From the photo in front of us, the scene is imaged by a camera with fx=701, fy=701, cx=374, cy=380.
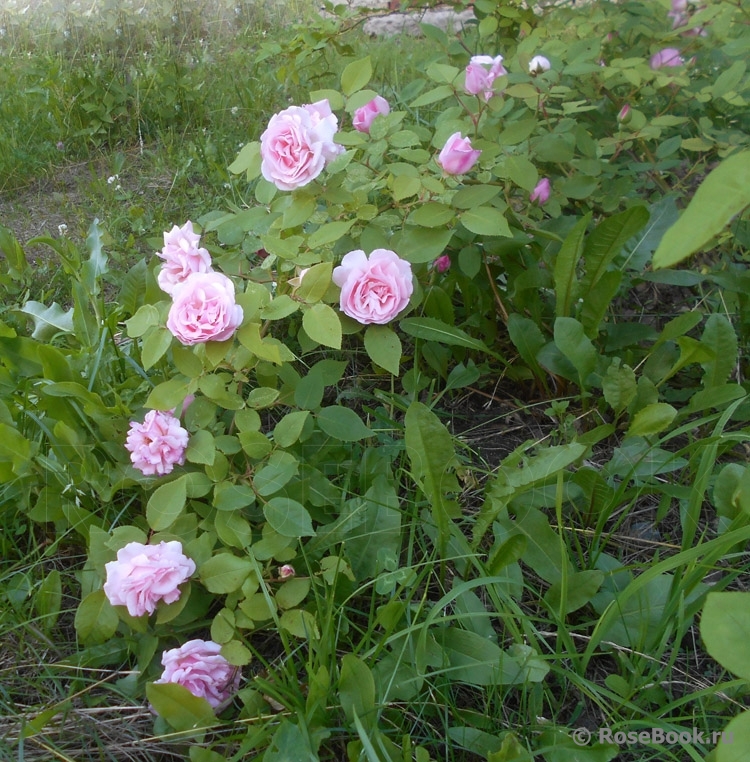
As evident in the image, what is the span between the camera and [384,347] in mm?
1396

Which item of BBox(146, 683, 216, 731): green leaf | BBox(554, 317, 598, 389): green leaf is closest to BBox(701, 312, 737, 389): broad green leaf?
BBox(554, 317, 598, 389): green leaf

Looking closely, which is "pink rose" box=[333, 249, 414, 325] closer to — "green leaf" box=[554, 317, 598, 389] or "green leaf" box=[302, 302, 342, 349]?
"green leaf" box=[302, 302, 342, 349]

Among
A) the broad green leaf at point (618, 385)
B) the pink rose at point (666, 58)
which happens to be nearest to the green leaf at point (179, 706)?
the broad green leaf at point (618, 385)

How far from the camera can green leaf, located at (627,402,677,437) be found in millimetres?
1392

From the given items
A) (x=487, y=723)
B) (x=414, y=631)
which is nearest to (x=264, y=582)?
(x=414, y=631)

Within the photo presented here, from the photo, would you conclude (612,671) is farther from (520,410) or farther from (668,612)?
(520,410)

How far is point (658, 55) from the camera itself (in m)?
2.05

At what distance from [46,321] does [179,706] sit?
1.12 meters

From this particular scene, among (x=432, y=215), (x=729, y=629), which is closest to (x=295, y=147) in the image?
(x=432, y=215)

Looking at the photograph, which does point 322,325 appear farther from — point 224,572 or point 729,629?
point 729,629

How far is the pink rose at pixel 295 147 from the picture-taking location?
53.1 inches

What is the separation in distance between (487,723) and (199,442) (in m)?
0.70

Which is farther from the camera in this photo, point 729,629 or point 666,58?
point 666,58

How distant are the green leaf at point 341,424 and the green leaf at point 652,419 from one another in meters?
0.55
